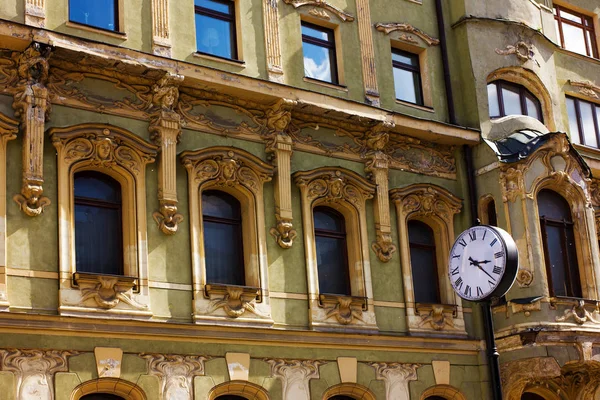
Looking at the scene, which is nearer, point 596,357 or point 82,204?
point 82,204

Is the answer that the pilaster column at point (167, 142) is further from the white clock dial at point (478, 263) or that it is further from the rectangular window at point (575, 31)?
the rectangular window at point (575, 31)

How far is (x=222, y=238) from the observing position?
1958 centimetres

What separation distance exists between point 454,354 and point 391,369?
1.77m

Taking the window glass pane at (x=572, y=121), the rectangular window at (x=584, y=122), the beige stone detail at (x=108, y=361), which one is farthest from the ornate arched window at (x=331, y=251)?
the rectangular window at (x=584, y=122)

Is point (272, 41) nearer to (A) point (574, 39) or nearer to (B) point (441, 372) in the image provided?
(B) point (441, 372)

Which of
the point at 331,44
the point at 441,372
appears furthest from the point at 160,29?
the point at 441,372

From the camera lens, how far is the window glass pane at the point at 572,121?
25.8 meters

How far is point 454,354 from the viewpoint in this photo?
70.5ft

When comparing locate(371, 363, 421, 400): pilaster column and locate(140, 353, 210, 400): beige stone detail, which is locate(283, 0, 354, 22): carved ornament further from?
locate(140, 353, 210, 400): beige stone detail

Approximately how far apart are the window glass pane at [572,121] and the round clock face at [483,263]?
477 inches

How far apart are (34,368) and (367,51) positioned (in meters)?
10.5

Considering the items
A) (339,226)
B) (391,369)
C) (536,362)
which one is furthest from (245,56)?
(536,362)

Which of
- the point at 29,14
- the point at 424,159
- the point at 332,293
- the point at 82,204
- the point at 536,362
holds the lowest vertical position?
the point at 536,362

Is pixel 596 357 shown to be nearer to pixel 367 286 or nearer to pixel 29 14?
pixel 367 286
